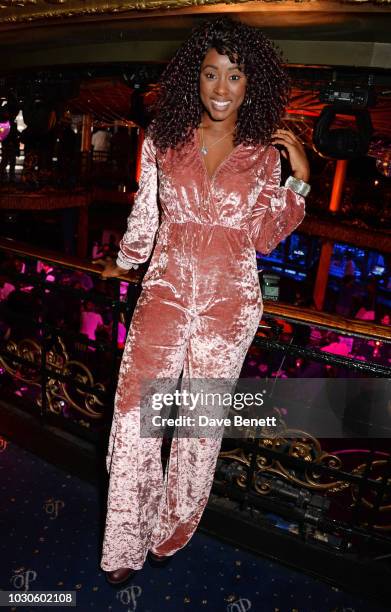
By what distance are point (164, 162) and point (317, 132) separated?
135 centimetres


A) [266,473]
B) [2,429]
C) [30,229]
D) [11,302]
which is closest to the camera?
[266,473]

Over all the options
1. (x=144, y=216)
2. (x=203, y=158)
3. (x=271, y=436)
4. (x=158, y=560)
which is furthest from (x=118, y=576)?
(x=203, y=158)

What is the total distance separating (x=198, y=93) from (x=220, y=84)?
0.58 feet

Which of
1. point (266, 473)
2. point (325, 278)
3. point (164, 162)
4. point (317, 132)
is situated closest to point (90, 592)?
point (266, 473)

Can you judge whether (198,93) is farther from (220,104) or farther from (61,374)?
(61,374)

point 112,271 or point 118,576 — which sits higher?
point 112,271

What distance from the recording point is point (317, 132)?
8.61 ft

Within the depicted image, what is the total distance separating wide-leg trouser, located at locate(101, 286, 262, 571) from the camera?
66.6 inches

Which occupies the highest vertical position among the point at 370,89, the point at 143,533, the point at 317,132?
the point at 370,89

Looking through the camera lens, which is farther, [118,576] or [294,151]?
[118,576]

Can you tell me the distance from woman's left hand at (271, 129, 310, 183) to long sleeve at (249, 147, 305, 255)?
45mm

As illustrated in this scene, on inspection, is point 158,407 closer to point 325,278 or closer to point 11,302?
point 11,302

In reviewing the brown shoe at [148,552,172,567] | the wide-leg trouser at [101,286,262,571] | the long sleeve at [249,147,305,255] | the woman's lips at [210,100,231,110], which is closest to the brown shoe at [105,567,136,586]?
the wide-leg trouser at [101,286,262,571]

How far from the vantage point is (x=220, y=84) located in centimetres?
158
